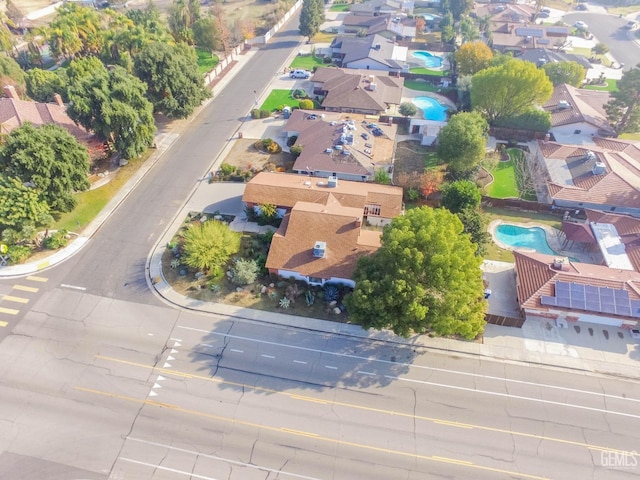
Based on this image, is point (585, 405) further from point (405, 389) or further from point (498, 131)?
point (498, 131)

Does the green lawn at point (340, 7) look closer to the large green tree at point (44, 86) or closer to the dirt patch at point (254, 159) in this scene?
the dirt patch at point (254, 159)

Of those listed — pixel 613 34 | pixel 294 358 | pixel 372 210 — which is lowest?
pixel 294 358

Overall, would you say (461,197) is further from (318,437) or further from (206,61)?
(206,61)

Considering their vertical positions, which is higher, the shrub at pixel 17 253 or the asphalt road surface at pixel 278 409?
the shrub at pixel 17 253

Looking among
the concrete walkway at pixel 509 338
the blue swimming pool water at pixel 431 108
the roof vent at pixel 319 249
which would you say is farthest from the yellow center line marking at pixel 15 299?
the blue swimming pool water at pixel 431 108

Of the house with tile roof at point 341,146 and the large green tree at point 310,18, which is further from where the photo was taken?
the large green tree at point 310,18

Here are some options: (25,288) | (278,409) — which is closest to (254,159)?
(25,288)

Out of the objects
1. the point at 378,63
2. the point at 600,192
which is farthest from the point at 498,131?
the point at 378,63
